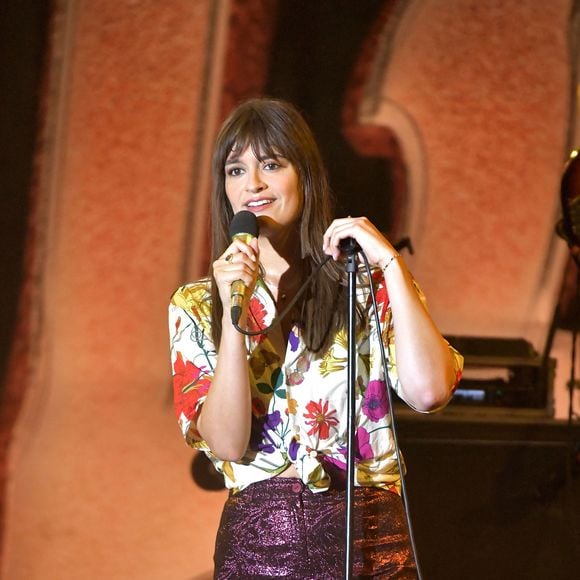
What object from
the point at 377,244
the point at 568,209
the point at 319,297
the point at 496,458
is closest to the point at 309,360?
the point at 319,297

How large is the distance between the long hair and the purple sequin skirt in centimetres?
25

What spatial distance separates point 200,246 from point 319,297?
1.24 metres

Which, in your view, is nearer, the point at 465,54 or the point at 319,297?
the point at 319,297

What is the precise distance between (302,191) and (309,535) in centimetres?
59

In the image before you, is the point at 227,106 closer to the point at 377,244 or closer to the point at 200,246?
the point at 200,246

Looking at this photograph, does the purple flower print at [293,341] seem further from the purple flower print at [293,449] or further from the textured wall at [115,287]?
the textured wall at [115,287]

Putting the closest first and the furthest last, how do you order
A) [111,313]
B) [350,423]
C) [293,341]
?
1. [350,423]
2. [293,341]
3. [111,313]

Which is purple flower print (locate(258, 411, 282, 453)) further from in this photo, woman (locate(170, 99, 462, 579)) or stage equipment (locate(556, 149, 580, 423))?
stage equipment (locate(556, 149, 580, 423))

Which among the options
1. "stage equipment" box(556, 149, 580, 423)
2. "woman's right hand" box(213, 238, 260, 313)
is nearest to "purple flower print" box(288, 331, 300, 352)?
"woman's right hand" box(213, 238, 260, 313)

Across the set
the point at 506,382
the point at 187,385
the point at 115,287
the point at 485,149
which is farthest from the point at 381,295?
the point at 485,149

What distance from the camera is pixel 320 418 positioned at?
128 cm

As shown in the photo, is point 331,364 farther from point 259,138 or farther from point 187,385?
point 259,138

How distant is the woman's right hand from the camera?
1.14 metres

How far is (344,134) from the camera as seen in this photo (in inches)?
101
